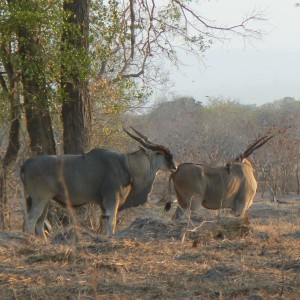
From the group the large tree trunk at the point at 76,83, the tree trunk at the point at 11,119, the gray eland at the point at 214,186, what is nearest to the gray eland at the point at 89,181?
the gray eland at the point at 214,186

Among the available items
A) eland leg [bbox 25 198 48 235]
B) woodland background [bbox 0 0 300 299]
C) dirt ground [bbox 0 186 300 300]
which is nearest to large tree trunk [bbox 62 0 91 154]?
woodland background [bbox 0 0 300 299]

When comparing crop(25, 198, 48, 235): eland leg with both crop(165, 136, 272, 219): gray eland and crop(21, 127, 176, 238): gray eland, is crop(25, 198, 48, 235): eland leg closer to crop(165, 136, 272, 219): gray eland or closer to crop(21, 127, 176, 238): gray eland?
crop(21, 127, 176, 238): gray eland

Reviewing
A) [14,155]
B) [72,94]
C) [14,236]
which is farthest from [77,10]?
[14,236]

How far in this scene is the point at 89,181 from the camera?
33.5 feet

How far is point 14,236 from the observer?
25.1 feet

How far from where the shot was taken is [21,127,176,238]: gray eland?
983 centimetres

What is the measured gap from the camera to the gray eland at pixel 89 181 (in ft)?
32.2

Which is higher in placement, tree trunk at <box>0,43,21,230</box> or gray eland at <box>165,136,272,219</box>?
tree trunk at <box>0,43,21,230</box>

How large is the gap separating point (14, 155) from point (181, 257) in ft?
24.5

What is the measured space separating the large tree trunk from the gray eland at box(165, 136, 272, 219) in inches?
65.9

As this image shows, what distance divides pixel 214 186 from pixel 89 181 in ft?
7.99

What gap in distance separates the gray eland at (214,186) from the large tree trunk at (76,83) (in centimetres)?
167

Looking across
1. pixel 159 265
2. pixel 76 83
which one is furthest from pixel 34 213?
pixel 159 265

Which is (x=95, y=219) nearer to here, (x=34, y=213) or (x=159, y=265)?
(x=34, y=213)
